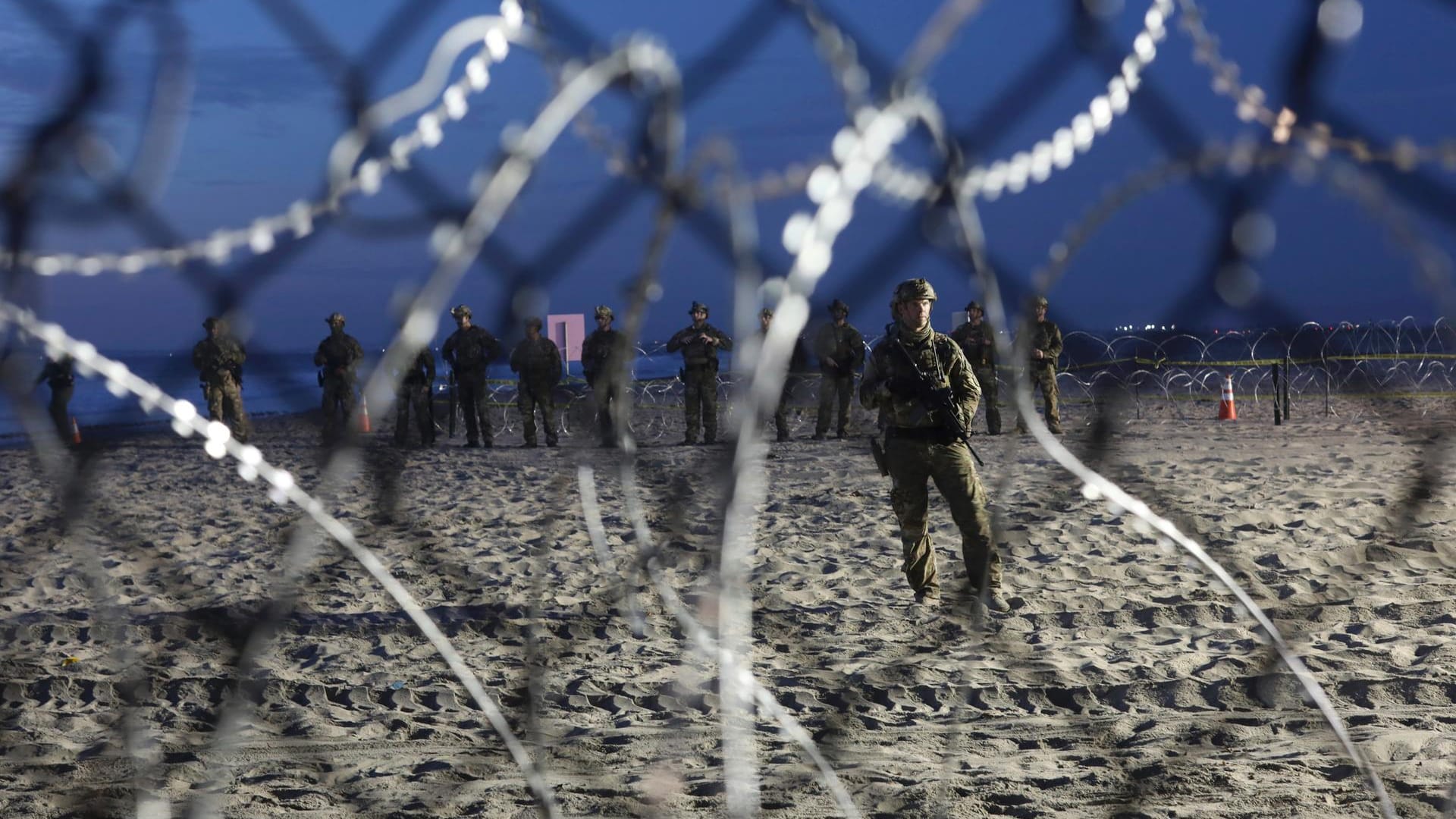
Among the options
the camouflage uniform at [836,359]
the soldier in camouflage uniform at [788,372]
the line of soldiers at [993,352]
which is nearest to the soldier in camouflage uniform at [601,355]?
the soldier in camouflage uniform at [788,372]

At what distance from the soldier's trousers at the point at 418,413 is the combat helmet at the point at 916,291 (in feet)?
25.8

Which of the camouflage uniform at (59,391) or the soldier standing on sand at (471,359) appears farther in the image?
the soldier standing on sand at (471,359)

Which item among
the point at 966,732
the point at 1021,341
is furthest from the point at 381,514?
the point at 1021,341

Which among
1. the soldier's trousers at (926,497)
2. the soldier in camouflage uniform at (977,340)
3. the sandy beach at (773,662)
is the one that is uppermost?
the soldier in camouflage uniform at (977,340)

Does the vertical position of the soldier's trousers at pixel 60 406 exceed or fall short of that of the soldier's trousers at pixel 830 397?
it exceeds it

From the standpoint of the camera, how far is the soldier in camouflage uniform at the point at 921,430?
19.1 ft

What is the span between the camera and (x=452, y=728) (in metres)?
4.52

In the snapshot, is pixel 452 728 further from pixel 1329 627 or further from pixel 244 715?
pixel 1329 627

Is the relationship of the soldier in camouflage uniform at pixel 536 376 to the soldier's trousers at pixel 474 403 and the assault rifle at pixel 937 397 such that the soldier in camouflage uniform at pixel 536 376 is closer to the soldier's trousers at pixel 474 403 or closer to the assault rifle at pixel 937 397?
the soldier's trousers at pixel 474 403

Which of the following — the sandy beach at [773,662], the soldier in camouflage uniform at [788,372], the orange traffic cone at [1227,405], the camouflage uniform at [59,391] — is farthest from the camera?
the orange traffic cone at [1227,405]

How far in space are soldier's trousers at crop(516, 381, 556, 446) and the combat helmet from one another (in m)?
8.44

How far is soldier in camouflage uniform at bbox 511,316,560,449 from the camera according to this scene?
44.3 ft

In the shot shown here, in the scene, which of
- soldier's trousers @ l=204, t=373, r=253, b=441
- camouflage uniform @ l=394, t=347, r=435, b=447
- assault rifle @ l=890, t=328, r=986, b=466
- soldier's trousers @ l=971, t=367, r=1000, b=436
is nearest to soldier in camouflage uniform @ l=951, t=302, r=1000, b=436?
soldier's trousers @ l=971, t=367, r=1000, b=436

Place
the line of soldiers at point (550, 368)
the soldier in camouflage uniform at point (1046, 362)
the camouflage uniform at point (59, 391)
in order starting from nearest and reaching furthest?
the camouflage uniform at point (59, 391) < the soldier in camouflage uniform at point (1046, 362) < the line of soldiers at point (550, 368)
